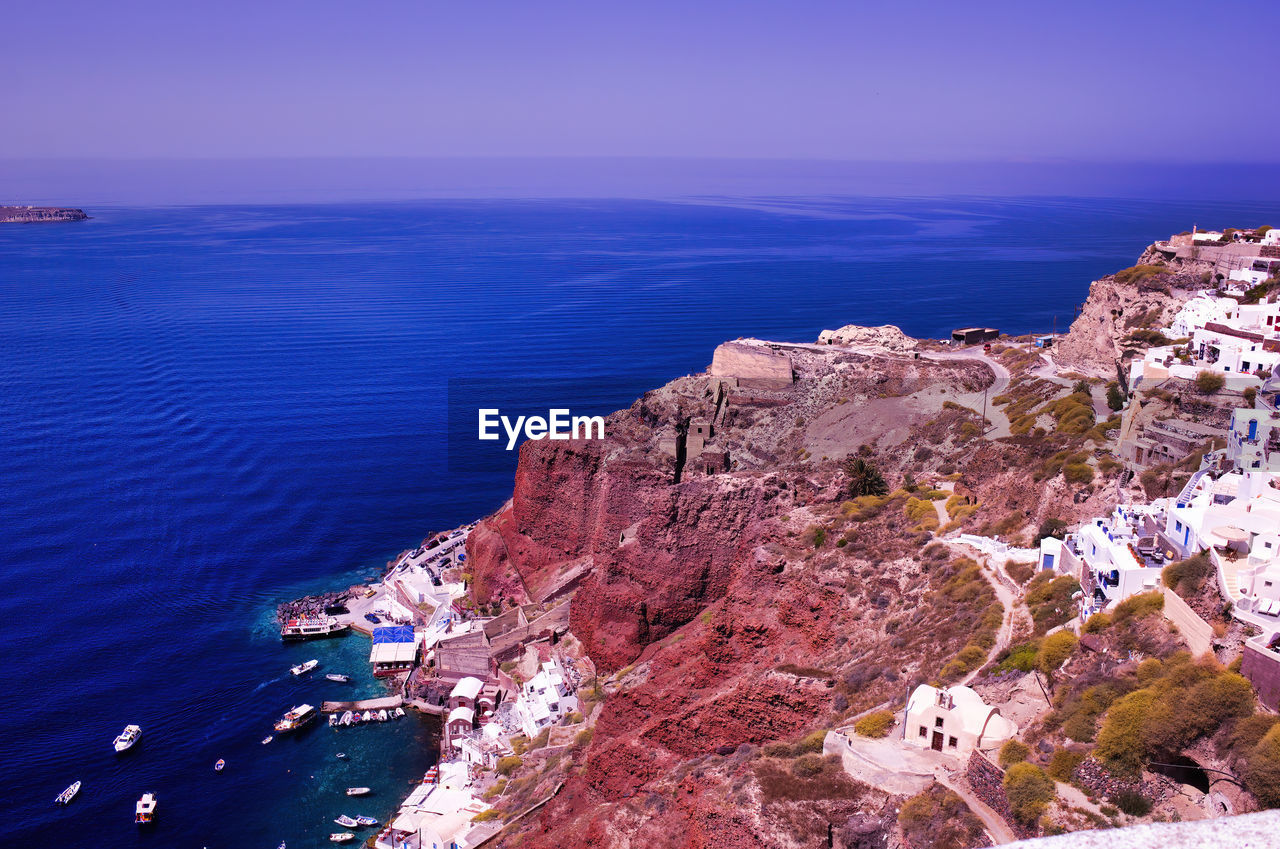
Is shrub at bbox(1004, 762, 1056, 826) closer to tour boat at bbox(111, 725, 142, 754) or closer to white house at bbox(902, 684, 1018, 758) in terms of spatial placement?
white house at bbox(902, 684, 1018, 758)

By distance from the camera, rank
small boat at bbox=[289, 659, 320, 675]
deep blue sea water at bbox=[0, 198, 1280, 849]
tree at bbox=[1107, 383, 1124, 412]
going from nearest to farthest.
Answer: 1. deep blue sea water at bbox=[0, 198, 1280, 849]
2. tree at bbox=[1107, 383, 1124, 412]
3. small boat at bbox=[289, 659, 320, 675]

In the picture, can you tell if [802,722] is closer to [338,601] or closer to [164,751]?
[164,751]

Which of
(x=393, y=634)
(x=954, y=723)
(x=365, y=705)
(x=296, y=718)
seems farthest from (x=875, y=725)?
(x=393, y=634)

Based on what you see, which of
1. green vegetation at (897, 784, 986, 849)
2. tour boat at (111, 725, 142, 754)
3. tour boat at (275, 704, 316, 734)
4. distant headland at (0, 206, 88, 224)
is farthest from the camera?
distant headland at (0, 206, 88, 224)

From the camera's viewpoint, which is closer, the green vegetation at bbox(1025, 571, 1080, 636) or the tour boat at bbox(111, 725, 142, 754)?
the green vegetation at bbox(1025, 571, 1080, 636)

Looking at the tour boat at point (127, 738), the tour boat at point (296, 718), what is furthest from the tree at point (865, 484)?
the tour boat at point (127, 738)

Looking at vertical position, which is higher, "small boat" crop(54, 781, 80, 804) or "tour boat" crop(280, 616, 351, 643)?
"tour boat" crop(280, 616, 351, 643)

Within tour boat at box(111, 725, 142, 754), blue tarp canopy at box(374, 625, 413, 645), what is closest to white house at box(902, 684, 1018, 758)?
blue tarp canopy at box(374, 625, 413, 645)
